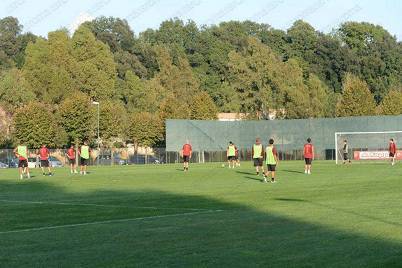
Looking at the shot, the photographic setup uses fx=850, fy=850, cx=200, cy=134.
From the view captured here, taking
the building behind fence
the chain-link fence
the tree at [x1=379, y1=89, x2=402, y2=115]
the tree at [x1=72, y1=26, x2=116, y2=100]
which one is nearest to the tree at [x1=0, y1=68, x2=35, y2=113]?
the chain-link fence

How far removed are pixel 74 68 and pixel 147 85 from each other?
9986 millimetres

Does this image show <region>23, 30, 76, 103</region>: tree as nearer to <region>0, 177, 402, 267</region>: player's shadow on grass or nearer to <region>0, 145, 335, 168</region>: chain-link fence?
<region>0, 145, 335, 168</region>: chain-link fence

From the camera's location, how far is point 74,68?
106562 millimetres

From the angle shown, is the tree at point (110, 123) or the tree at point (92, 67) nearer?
the tree at point (110, 123)

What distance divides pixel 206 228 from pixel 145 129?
7857 cm

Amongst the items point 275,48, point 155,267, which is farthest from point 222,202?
point 275,48

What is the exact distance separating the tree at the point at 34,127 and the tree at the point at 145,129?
9629 mm

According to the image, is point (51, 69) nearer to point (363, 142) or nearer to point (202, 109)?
point (202, 109)

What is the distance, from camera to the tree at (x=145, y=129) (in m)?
94.6

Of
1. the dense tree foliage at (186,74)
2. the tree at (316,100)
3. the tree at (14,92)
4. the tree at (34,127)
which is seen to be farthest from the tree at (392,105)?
the tree at (14,92)

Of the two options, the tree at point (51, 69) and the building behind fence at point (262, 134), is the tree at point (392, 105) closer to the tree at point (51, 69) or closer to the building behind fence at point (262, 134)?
the building behind fence at point (262, 134)

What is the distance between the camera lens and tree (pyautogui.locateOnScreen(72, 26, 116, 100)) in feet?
352

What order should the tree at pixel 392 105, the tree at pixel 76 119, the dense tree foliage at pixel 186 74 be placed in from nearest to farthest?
the tree at pixel 76 119 < the dense tree foliage at pixel 186 74 < the tree at pixel 392 105

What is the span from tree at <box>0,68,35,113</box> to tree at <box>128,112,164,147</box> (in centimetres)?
1237
